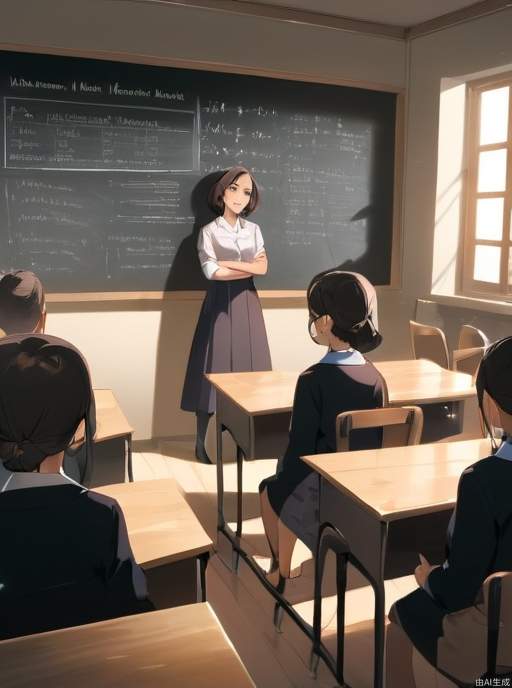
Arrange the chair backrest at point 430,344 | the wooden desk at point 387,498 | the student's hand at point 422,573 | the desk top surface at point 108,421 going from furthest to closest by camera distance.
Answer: the chair backrest at point 430,344, the desk top surface at point 108,421, the wooden desk at point 387,498, the student's hand at point 422,573

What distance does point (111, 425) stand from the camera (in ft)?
7.59

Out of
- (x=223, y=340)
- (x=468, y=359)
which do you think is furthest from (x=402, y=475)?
(x=223, y=340)

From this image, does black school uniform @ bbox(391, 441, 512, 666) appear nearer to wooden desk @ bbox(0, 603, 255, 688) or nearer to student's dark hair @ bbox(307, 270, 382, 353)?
wooden desk @ bbox(0, 603, 255, 688)

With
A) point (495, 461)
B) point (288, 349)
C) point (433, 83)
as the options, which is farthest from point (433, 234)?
point (495, 461)

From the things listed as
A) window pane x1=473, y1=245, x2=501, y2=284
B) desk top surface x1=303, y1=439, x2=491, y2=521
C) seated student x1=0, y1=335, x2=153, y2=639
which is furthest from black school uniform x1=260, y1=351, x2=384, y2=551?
window pane x1=473, y1=245, x2=501, y2=284

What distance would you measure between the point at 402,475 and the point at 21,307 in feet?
5.44

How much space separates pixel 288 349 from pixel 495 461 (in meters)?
3.35

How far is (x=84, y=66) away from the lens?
3967 mm

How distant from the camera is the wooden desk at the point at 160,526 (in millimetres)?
1444

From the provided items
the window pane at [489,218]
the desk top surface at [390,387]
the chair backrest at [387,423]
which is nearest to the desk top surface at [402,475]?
the chair backrest at [387,423]

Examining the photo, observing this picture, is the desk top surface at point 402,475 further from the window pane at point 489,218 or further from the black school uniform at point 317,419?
the window pane at point 489,218

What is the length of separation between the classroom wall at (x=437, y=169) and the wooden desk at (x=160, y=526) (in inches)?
124

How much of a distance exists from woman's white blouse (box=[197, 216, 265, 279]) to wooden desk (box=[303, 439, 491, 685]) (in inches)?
95.1

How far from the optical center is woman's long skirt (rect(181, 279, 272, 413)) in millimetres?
4160
